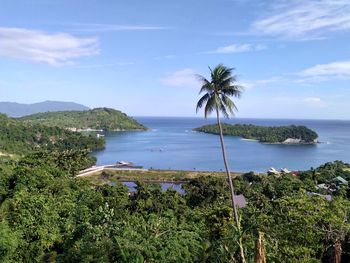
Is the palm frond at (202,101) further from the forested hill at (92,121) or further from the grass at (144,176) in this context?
the forested hill at (92,121)

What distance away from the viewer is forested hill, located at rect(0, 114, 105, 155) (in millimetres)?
83900

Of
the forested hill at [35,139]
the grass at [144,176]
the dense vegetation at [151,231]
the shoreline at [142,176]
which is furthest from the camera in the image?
the forested hill at [35,139]

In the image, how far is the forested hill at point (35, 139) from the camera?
8390 cm

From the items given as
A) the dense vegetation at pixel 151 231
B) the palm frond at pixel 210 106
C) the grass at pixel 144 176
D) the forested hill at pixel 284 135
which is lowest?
the grass at pixel 144 176

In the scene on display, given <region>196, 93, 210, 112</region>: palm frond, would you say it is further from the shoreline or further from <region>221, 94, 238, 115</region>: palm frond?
the shoreline

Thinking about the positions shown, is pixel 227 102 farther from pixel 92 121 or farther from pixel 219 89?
pixel 92 121

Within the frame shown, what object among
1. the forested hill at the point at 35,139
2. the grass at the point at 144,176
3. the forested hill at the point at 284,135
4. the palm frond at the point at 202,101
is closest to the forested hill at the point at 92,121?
the forested hill at the point at 35,139

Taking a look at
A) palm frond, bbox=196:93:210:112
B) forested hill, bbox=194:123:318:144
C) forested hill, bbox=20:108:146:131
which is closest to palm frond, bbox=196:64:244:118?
palm frond, bbox=196:93:210:112

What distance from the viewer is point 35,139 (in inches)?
3895

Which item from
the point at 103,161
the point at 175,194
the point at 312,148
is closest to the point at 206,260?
the point at 175,194

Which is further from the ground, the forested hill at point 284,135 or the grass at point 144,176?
the forested hill at point 284,135

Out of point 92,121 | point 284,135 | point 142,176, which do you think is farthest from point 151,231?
point 92,121

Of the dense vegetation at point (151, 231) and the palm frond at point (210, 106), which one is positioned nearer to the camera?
the dense vegetation at point (151, 231)

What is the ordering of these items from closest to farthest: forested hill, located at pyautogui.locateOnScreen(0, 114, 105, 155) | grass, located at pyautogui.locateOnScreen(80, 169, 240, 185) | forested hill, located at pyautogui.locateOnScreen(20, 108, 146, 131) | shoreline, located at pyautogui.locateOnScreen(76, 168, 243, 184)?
shoreline, located at pyautogui.locateOnScreen(76, 168, 243, 184) → grass, located at pyautogui.locateOnScreen(80, 169, 240, 185) → forested hill, located at pyautogui.locateOnScreen(0, 114, 105, 155) → forested hill, located at pyautogui.locateOnScreen(20, 108, 146, 131)
